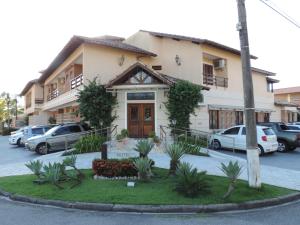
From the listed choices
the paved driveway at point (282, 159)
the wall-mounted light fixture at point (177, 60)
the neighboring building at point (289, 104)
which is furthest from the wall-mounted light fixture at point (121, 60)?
the neighboring building at point (289, 104)

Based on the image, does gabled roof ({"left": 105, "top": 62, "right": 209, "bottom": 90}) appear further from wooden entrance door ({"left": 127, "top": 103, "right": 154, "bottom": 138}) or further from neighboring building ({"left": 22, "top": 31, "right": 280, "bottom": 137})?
wooden entrance door ({"left": 127, "top": 103, "right": 154, "bottom": 138})

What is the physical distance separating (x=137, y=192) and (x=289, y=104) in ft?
107

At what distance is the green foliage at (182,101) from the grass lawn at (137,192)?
33.1 ft

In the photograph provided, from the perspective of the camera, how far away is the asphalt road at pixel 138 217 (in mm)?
6233

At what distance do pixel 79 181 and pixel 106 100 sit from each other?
10.8 metres

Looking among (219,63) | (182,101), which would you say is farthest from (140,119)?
(219,63)

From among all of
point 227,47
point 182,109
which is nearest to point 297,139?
point 182,109

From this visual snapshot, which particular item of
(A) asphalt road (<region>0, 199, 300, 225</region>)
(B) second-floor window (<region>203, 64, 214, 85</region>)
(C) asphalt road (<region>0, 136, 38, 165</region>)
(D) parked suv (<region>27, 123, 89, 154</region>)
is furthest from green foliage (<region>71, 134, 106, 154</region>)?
(B) second-floor window (<region>203, 64, 214, 85</region>)

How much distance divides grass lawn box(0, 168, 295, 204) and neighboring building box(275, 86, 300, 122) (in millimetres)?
28137

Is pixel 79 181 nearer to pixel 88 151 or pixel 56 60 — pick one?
pixel 88 151

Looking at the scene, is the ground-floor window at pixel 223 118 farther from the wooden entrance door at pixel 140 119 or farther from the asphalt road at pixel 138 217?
the asphalt road at pixel 138 217

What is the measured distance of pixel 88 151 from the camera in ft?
55.0

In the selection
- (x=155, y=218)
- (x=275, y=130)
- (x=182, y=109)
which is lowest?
(x=155, y=218)

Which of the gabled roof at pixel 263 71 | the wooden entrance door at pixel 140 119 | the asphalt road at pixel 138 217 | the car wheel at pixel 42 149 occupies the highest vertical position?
the gabled roof at pixel 263 71
